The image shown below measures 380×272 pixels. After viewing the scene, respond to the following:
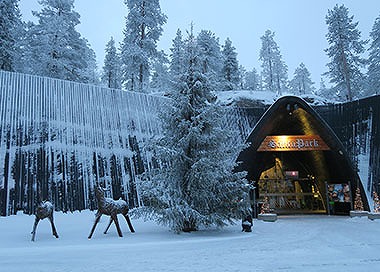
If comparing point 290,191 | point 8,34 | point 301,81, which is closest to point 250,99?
point 290,191

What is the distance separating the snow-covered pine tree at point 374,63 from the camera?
26.4 meters

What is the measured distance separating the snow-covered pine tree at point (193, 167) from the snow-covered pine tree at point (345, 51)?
23.3 meters

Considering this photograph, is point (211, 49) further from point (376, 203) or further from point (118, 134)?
point (376, 203)

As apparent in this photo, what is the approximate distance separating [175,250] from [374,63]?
28704mm

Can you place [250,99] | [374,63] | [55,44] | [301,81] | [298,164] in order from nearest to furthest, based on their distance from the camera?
[298,164] < [55,44] < [250,99] < [374,63] < [301,81]

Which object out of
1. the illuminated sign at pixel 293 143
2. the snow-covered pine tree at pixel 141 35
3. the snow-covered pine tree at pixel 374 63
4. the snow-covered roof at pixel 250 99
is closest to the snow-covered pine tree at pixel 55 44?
the snow-covered pine tree at pixel 141 35

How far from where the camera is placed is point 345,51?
2847cm

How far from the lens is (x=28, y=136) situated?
38.1 ft

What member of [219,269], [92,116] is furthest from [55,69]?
[219,269]

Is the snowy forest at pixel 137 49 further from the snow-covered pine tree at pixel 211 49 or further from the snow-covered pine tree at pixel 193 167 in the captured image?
the snow-covered pine tree at pixel 193 167

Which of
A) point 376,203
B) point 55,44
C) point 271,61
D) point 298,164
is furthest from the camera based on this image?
point 271,61

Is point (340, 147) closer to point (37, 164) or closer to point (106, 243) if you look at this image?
point (106, 243)

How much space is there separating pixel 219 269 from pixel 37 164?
8.90m

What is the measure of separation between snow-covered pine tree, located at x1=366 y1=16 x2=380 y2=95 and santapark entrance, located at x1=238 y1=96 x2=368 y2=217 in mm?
13246
